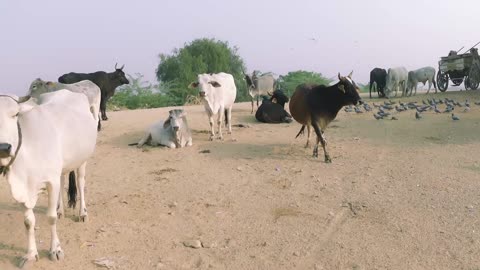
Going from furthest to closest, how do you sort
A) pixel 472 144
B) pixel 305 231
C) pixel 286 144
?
pixel 286 144 < pixel 472 144 < pixel 305 231

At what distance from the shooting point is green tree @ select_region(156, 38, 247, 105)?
1179 inches

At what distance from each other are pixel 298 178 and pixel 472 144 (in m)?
3.74

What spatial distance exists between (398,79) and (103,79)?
12.4m

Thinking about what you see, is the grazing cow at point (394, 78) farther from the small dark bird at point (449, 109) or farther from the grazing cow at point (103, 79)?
the grazing cow at point (103, 79)

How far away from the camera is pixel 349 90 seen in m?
7.55

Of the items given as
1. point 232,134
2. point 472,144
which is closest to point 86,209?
point 232,134

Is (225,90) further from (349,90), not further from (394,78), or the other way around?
(394,78)

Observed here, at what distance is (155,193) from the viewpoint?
18.7 ft

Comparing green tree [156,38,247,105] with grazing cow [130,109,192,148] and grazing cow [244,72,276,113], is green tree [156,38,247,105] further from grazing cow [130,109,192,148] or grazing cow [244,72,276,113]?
grazing cow [130,109,192,148]

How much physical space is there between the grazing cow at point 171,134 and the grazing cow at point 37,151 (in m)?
4.26

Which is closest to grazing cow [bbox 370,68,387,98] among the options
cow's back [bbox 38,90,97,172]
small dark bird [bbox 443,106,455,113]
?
small dark bird [bbox 443,106,455,113]

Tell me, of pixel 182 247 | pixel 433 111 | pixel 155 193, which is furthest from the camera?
pixel 433 111

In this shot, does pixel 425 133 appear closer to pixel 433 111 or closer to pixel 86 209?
pixel 433 111

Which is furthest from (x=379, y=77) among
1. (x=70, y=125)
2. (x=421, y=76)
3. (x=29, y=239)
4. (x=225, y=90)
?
(x=29, y=239)
